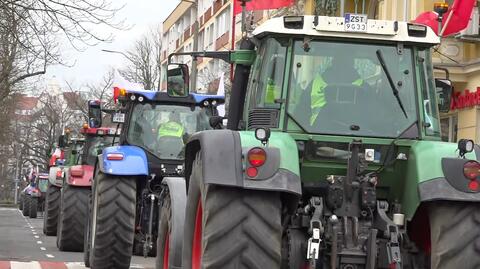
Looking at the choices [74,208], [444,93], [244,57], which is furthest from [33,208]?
[444,93]

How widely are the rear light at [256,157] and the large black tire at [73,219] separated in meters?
10.6

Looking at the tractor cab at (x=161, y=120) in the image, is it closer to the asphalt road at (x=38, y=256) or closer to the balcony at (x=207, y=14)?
the asphalt road at (x=38, y=256)

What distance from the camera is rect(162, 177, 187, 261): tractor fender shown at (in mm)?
7539

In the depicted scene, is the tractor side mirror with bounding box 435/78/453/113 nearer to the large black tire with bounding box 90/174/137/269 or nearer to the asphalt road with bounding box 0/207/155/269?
the large black tire with bounding box 90/174/137/269

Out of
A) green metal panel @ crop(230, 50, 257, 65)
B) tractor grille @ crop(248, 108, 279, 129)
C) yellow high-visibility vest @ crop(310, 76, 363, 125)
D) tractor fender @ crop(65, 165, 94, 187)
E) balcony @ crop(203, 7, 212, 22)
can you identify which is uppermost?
balcony @ crop(203, 7, 212, 22)

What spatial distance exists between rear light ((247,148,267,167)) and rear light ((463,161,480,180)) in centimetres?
137

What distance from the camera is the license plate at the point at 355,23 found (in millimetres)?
Answer: 6314

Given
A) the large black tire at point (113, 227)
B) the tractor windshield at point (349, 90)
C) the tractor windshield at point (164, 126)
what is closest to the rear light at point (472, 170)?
the tractor windshield at point (349, 90)

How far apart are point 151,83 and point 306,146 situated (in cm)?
4758

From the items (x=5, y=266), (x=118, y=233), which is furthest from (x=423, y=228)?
(x=5, y=266)

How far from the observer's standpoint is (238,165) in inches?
219

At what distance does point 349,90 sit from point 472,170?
3.63 ft

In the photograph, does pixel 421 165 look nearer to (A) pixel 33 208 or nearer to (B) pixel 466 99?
(B) pixel 466 99

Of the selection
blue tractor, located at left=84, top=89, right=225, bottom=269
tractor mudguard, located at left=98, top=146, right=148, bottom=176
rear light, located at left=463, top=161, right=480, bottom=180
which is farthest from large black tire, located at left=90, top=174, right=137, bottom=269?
rear light, located at left=463, top=161, right=480, bottom=180
